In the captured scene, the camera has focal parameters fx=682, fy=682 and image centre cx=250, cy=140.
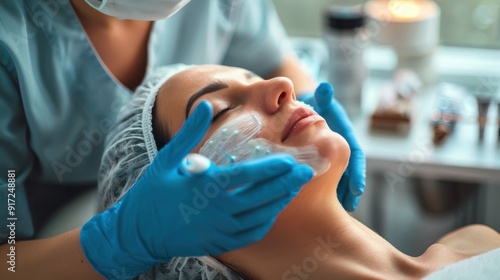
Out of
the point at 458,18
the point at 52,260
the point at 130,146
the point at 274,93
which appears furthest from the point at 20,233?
the point at 458,18

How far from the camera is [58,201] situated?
167 centimetres

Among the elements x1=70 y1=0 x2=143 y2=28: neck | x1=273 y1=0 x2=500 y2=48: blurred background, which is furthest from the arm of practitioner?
x1=273 y1=0 x2=500 y2=48: blurred background

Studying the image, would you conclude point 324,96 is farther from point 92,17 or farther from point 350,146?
point 92,17

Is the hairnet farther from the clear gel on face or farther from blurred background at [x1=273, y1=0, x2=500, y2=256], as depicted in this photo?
blurred background at [x1=273, y1=0, x2=500, y2=256]

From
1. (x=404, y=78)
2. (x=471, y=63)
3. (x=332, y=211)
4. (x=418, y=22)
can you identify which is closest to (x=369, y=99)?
(x=404, y=78)

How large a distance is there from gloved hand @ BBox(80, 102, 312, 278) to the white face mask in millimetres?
273

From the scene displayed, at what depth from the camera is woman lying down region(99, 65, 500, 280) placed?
1.17m

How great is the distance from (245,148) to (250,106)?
0.11 metres

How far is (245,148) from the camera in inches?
45.4

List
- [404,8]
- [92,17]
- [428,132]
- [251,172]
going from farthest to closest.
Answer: [404,8] < [428,132] < [92,17] < [251,172]

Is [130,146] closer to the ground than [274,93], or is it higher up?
closer to the ground

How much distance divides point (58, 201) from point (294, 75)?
0.67 m

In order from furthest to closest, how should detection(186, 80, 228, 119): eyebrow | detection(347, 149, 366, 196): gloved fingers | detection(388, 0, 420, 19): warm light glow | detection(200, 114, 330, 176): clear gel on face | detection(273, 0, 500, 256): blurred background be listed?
detection(388, 0, 420, 19): warm light glow, detection(273, 0, 500, 256): blurred background, detection(347, 149, 366, 196): gloved fingers, detection(186, 80, 228, 119): eyebrow, detection(200, 114, 330, 176): clear gel on face

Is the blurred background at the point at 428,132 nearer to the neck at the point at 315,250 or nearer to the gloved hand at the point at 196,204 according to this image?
the neck at the point at 315,250
